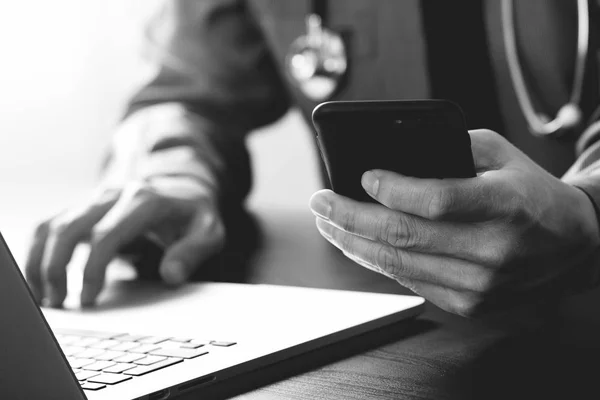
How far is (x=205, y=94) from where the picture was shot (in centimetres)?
103

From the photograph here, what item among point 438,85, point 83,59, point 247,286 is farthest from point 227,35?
point 83,59

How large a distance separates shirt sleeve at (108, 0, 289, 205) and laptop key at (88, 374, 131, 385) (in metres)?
0.47

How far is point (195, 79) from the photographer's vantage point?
1054mm

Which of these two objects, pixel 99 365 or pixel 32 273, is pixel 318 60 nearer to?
pixel 32 273

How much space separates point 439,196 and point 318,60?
2.04ft

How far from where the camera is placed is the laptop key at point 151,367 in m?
0.32

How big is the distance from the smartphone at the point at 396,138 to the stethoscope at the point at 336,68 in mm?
435

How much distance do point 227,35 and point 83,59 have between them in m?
1.62

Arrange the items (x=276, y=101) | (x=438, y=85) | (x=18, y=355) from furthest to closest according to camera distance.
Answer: (x=276, y=101)
(x=438, y=85)
(x=18, y=355)

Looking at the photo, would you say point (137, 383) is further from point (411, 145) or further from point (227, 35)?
point (227, 35)

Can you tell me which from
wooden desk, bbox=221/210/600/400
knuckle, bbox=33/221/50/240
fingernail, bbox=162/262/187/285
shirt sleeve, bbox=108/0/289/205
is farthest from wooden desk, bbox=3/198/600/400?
shirt sleeve, bbox=108/0/289/205

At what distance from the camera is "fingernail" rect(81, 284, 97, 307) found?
523mm

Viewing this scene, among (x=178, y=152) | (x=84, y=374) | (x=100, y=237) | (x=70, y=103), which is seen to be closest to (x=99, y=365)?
(x=84, y=374)

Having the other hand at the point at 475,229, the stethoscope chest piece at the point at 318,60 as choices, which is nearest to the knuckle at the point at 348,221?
the other hand at the point at 475,229
